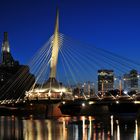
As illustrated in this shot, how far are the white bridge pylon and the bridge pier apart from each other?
179cm

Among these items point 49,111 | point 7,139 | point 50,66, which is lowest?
point 7,139

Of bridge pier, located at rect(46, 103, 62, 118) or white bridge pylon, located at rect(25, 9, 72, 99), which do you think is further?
bridge pier, located at rect(46, 103, 62, 118)

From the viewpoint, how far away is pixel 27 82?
3839 inches

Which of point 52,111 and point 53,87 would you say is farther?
point 53,87

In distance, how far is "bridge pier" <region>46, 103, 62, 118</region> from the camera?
2788 inches

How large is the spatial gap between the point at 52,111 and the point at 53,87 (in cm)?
968

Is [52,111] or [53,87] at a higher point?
[53,87]

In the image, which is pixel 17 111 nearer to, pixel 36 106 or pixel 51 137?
pixel 36 106

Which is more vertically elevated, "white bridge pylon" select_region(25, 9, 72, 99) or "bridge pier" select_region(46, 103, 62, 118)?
"white bridge pylon" select_region(25, 9, 72, 99)

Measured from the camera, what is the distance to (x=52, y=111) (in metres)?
71.9

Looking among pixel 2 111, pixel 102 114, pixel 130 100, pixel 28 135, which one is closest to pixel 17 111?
pixel 2 111

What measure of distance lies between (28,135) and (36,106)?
36.5 metres

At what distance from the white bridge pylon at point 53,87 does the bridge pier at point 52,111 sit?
5.88ft

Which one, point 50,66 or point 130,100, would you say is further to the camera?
point 50,66
